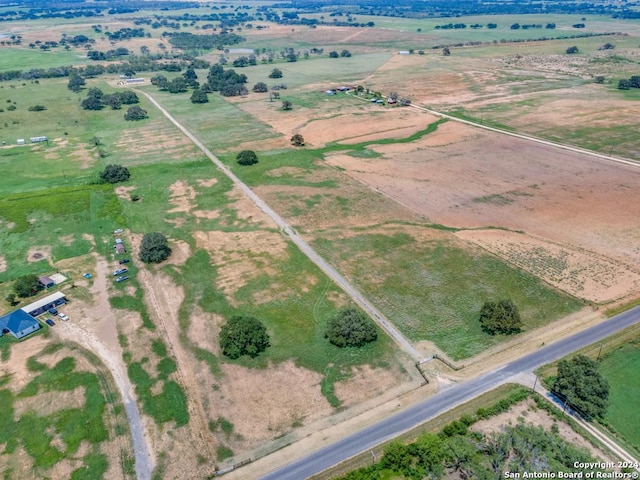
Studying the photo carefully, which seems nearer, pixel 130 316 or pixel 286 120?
pixel 130 316

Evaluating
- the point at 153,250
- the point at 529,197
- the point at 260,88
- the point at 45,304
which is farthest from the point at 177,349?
the point at 260,88

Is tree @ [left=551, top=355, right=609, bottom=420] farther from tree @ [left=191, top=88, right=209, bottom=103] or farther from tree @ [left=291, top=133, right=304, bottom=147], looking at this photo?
tree @ [left=191, top=88, right=209, bottom=103]

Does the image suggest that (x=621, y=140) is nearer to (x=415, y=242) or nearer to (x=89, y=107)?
(x=415, y=242)

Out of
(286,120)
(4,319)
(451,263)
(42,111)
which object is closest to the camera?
(4,319)

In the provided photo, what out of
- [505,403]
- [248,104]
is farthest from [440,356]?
[248,104]

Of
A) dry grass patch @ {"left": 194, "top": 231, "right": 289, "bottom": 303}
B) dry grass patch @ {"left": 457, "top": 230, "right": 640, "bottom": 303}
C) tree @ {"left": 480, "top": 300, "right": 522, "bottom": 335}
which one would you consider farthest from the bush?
tree @ {"left": 480, "top": 300, "right": 522, "bottom": 335}

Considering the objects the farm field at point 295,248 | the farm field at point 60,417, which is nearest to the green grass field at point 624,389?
the farm field at point 295,248
